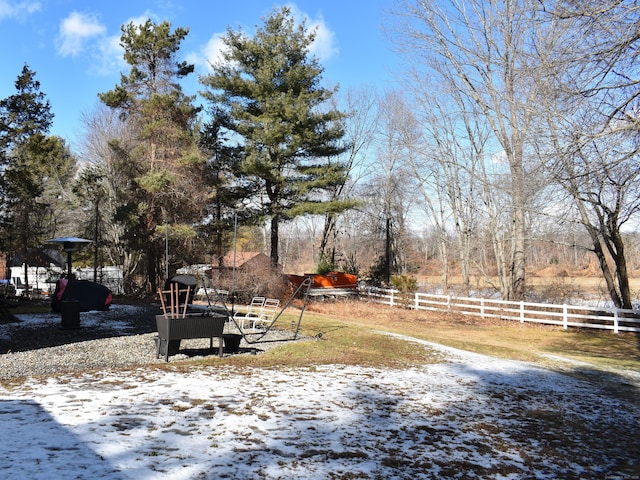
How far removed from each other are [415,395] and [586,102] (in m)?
4.90

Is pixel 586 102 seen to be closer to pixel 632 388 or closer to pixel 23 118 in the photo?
pixel 632 388

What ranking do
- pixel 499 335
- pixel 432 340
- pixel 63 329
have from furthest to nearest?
1. pixel 499 335
2. pixel 432 340
3. pixel 63 329

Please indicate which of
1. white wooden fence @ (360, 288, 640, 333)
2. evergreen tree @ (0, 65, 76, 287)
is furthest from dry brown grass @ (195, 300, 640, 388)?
evergreen tree @ (0, 65, 76, 287)

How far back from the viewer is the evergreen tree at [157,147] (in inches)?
867

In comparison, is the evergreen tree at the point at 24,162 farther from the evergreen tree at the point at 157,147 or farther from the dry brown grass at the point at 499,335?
the dry brown grass at the point at 499,335

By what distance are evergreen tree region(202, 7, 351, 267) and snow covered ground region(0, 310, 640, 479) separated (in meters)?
16.9

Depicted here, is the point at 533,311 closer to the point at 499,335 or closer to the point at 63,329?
the point at 499,335

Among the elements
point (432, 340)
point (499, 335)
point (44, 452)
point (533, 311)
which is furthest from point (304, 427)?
point (533, 311)

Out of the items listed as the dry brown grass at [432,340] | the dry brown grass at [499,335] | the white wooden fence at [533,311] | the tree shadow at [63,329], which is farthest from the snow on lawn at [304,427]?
the white wooden fence at [533,311]

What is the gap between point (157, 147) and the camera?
2297 cm

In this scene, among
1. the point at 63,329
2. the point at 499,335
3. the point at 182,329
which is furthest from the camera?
the point at 499,335

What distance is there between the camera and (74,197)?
25.9 m

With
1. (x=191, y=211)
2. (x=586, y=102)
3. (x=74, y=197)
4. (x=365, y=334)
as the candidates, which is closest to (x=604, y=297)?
(x=365, y=334)

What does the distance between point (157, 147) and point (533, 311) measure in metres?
18.0
